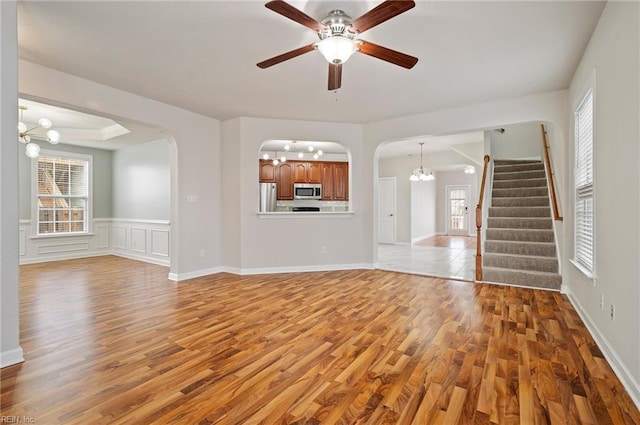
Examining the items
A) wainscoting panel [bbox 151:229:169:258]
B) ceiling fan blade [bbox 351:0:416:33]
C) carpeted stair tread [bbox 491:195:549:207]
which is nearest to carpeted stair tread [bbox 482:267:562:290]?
carpeted stair tread [bbox 491:195:549:207]

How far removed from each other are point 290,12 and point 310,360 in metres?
2.37

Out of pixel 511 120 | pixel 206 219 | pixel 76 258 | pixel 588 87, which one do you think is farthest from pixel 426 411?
pixel 76 258

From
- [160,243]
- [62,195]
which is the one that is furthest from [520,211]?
[62,195]

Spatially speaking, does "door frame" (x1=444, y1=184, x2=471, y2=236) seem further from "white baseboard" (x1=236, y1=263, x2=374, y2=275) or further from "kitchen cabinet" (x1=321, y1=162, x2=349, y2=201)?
"white baseboard" (x1=236, y1=263, x2=374, y2=275)

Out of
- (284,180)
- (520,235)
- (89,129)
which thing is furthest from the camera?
(284,180)

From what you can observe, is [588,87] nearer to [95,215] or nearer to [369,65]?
[369,65]

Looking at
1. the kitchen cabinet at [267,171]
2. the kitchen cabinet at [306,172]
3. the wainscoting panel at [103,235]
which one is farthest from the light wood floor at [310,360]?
the kitchen cabinet at [306,172]

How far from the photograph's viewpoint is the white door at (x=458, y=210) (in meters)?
12.0

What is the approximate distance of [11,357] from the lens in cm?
222

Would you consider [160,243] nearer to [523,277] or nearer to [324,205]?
[324,205]

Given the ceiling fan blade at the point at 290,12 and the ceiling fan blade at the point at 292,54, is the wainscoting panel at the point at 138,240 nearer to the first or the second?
the ceiling fan blade at the point at 292,54

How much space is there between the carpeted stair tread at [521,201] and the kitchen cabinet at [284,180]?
5.03 meters

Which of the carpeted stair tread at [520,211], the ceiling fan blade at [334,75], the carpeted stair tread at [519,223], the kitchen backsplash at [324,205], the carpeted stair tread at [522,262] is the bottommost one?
the carpeted stair tread at [522,262]

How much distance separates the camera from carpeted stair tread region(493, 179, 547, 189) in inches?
236
